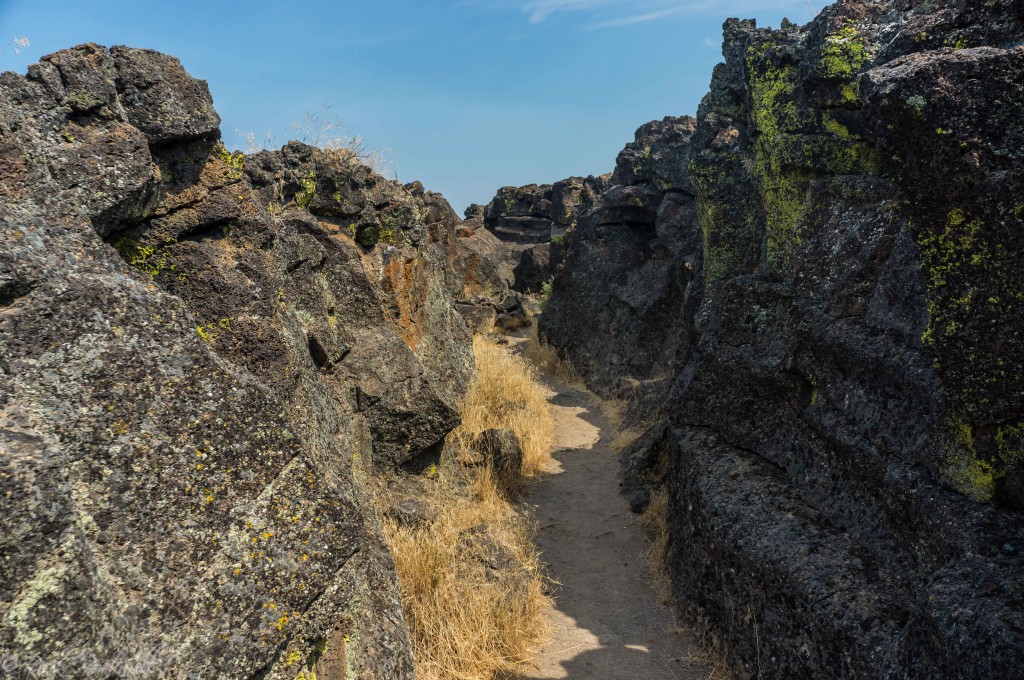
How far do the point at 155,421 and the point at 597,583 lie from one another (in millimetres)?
5594

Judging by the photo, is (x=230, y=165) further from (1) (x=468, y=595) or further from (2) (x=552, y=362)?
(2) (x=552, y=362)

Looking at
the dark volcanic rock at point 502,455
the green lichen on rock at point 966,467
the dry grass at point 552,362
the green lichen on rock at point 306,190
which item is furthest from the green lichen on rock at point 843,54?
the dry grass at point 552,362

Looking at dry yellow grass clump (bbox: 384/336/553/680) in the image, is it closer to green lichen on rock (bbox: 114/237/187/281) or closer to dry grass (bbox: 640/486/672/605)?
dry grass (bbox: 640/486/672/605)

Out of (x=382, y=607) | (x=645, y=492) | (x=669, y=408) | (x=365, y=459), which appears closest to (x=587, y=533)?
(x=645, y=492)

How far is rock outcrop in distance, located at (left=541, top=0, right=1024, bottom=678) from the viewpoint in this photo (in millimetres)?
3791

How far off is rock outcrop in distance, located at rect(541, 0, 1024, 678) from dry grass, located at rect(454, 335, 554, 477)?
1.69 meters

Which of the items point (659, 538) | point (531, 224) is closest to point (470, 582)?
point (659, 538)

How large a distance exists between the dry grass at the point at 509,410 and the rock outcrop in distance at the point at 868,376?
1.69 metres

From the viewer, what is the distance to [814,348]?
609 cm

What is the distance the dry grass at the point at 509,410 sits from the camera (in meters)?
10.9

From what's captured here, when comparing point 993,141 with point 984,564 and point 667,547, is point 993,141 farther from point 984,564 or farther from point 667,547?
point 667,547

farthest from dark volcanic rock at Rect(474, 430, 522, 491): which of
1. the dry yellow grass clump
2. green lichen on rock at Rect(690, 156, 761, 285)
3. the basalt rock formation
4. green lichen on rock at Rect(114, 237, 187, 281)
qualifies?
the basalt rock formation

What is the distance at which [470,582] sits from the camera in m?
6.54

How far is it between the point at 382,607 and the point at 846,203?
17.0 feet
